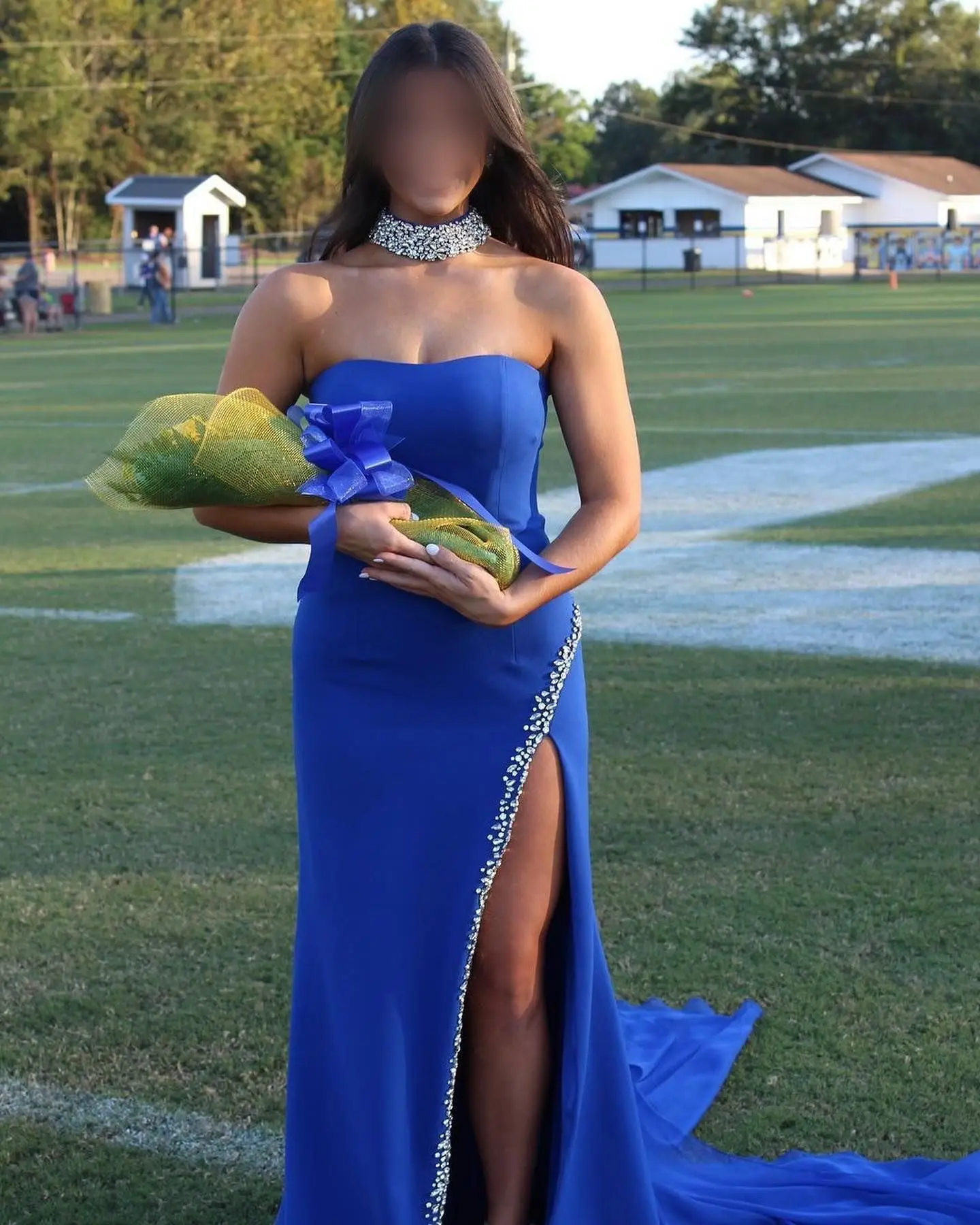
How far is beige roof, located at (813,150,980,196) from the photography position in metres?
81.4

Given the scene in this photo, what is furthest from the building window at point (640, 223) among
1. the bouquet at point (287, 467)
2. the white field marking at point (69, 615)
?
the bouquet at point (287, 467)

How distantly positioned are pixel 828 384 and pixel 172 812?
14574mm

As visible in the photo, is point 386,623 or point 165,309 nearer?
point 386,623

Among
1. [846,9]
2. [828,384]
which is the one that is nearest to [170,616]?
[828,384]

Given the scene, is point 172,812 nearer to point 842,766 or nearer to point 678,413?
point 842,766

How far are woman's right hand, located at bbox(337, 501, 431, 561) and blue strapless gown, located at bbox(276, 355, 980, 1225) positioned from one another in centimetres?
7

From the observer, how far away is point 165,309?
36344 mm

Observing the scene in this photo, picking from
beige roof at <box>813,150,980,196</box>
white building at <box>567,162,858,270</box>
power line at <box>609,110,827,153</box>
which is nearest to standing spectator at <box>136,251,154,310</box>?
white building at <box>567,162,858,270</box>

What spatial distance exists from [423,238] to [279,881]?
2.49 metres

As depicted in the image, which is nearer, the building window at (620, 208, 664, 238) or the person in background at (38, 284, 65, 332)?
the person in background at (38, 284, 65, 332)

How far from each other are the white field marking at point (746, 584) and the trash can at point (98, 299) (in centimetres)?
3132

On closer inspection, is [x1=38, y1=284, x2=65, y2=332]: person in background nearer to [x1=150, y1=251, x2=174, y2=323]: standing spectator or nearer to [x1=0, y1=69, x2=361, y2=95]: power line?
[x1=150, y1=251, x2=174, y2=323]: standing spectator

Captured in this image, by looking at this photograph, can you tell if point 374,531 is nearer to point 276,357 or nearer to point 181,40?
point 276,357

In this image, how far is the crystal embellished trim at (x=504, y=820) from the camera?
2.71 meters
